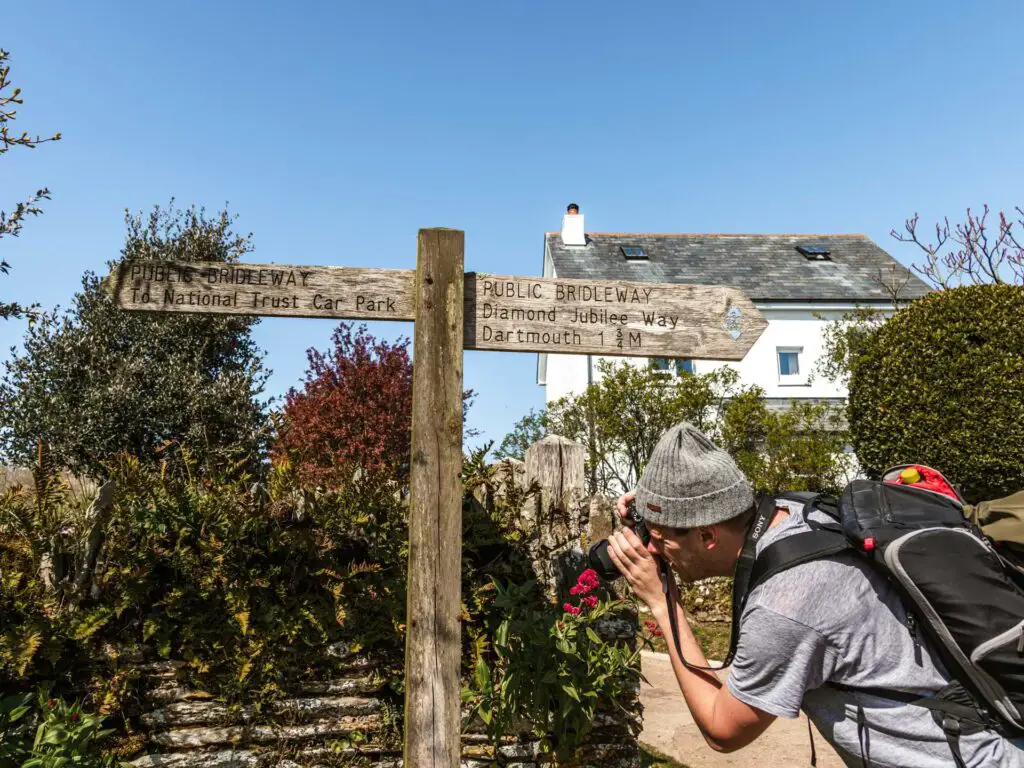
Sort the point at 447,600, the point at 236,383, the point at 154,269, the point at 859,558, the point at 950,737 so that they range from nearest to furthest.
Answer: the point at 950,737 < the point at 859,558 < the point at 447,600 < the point at 154,269 < the point at 236,383

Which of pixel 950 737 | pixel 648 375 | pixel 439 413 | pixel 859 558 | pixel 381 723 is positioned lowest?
pixel 381 723

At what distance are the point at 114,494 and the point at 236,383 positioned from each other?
29.1 feet

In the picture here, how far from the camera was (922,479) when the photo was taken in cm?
216

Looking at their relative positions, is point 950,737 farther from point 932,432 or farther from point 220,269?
point 932,432

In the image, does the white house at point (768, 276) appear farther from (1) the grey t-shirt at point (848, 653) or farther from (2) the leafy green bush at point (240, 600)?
(1) the grey t-shirt at point (848, 653)

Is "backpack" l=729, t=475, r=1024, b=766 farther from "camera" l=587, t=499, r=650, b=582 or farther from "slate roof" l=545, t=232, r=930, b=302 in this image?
"slate roof" l=545, t=232, r=930, b=302

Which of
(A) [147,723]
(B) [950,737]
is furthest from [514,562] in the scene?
(B) [950,737]

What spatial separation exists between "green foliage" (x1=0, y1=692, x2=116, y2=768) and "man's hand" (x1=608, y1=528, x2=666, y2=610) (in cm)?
291

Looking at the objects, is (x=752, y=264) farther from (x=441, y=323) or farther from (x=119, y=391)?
(x=441, y=323)

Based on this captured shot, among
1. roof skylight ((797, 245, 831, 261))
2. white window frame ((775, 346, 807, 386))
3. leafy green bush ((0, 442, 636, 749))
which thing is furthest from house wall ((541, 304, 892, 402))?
leafy green bush ((0, 442, 636, 749))

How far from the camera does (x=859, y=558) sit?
1.90 m

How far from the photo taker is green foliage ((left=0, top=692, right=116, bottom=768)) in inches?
135

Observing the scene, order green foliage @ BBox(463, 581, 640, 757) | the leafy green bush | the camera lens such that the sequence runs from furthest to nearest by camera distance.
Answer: the leafy green bush → green foliage @ BBox(463, 581, 640, 757) → the camera lens

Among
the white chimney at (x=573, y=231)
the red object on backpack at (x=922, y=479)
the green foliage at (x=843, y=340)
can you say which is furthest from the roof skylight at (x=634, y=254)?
the red object on backpack at (x=922, y=479)
